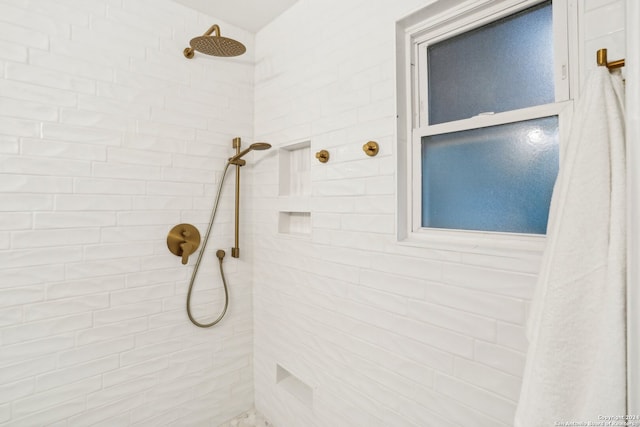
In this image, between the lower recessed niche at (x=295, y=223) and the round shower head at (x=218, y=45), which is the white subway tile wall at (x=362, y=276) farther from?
the round shower head at (x=218, y=45)

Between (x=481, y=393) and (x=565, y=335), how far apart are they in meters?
0.47

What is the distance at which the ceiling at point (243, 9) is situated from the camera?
1753 millimetres

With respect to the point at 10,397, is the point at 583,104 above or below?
above

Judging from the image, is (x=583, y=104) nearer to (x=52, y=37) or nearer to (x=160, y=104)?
(x=160, y=104)

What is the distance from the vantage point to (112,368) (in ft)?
5.06

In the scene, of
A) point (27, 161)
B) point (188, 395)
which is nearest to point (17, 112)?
point (27, 161)

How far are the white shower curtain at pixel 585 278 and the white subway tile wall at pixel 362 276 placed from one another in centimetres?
24

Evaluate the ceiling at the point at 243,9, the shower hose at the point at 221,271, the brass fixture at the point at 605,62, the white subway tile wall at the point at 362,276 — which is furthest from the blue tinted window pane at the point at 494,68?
the shower hose at the point at 221,271

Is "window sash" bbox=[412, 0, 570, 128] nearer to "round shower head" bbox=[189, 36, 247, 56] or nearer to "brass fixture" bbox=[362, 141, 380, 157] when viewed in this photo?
"brass fixture" bbox=[362, 141, 380, 157]

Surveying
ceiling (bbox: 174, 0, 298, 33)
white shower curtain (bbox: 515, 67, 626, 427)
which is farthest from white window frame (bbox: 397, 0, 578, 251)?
ceiling (bbox: 174, 0, 298, 33)

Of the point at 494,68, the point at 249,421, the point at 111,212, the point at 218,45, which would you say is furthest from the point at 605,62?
the point at 249,421

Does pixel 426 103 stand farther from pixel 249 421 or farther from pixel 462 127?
pixel 249 421

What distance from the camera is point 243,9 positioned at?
1.82 m

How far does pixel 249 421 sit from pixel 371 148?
1802 millimetres
